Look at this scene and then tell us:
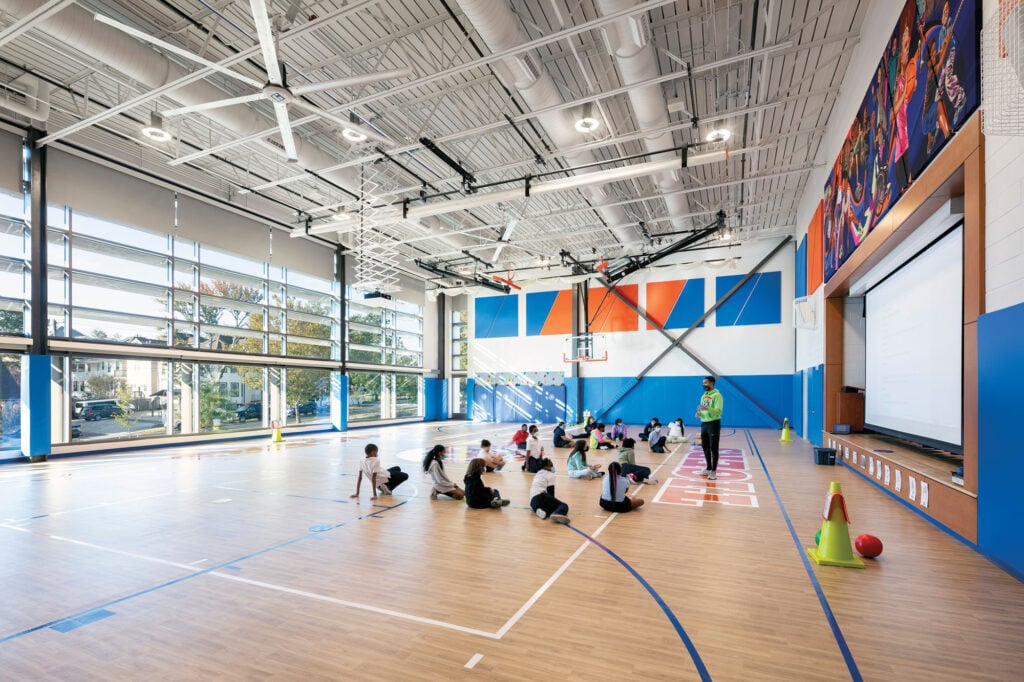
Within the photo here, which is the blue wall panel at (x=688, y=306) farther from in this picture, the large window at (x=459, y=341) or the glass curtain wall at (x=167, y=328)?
the glass curtain wall at (x=167, y=328)

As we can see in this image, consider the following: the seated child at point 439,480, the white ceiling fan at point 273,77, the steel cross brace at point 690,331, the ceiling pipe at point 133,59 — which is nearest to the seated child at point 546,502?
the seated child at point 439,480

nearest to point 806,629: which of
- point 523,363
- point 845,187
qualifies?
point 845,187

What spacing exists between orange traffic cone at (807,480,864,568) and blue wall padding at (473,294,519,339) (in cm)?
2393

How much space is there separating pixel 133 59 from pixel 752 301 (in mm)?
23318

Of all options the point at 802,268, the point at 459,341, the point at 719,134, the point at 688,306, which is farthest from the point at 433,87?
the point at 459,341

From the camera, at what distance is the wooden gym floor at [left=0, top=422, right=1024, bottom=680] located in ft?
11.5

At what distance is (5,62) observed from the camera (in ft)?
36.0

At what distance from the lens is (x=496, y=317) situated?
2980 cm

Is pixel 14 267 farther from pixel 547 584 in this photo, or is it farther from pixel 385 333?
pixel 547 584

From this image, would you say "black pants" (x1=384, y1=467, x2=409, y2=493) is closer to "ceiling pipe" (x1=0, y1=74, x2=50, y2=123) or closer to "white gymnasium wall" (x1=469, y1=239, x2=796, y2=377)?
"ceiling pipe" (x1=0, y1=74, x2=50, y2=123)

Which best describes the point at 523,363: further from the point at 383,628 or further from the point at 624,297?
the point at 383,628

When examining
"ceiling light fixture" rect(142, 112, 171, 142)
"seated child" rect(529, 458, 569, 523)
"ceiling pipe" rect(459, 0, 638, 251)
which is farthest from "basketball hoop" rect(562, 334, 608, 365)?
"ceiling light fixture" rect(142, 112, 171, 142)

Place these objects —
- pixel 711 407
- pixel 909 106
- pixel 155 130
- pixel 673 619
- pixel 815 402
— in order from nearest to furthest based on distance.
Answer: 1. pixel 673 619
2. pixel 909 106
3. pixel 711 407
4. pixel 155 130
5. pixel 815 402

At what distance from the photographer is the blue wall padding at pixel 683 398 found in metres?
23.0
